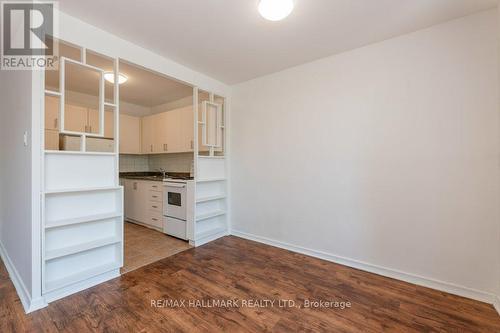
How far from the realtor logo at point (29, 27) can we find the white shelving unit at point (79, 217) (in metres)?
0.18

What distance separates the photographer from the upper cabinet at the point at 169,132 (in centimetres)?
412

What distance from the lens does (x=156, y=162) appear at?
17.4 ft

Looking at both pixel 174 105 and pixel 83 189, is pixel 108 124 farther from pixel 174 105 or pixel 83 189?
pixel 83 189

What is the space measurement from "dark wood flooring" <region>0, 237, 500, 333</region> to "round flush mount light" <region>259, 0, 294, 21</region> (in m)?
2.43

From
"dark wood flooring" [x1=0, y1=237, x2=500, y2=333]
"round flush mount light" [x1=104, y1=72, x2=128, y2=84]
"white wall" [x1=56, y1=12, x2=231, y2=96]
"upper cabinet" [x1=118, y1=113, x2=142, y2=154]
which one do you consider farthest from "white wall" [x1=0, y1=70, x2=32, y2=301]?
"upper cabinet" [x1=118, y1=113, x2=142, y2=154]

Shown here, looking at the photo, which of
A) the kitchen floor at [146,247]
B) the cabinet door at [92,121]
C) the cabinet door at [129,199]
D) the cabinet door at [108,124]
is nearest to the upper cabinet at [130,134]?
the cabinet door at [108,124]

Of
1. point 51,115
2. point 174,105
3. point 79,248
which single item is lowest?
point 79,248

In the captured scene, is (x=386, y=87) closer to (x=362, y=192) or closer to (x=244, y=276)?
(x=362, y=192)

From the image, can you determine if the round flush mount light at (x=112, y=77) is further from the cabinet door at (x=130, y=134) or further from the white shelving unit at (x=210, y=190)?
the cabinet door at (x=130, y=134)

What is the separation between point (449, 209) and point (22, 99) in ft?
13.3

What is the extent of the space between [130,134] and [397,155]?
15.9 ft

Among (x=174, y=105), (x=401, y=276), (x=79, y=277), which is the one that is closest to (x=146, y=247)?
(x=79, y=277)

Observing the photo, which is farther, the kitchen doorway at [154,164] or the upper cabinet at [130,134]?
the upper cabinet at [130,134]

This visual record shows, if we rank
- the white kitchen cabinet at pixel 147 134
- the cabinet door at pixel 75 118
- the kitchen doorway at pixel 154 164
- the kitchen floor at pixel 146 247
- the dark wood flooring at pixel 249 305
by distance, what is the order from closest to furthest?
1. the dark wood flooring at pixel 249 305
2. the kitchen floor at pixel 146 247
3. the kitchen doorway at pixel 154 164
4. the cabinet door at pixel 75 118
5. the white kitchen cabinet at pixel 147 134
